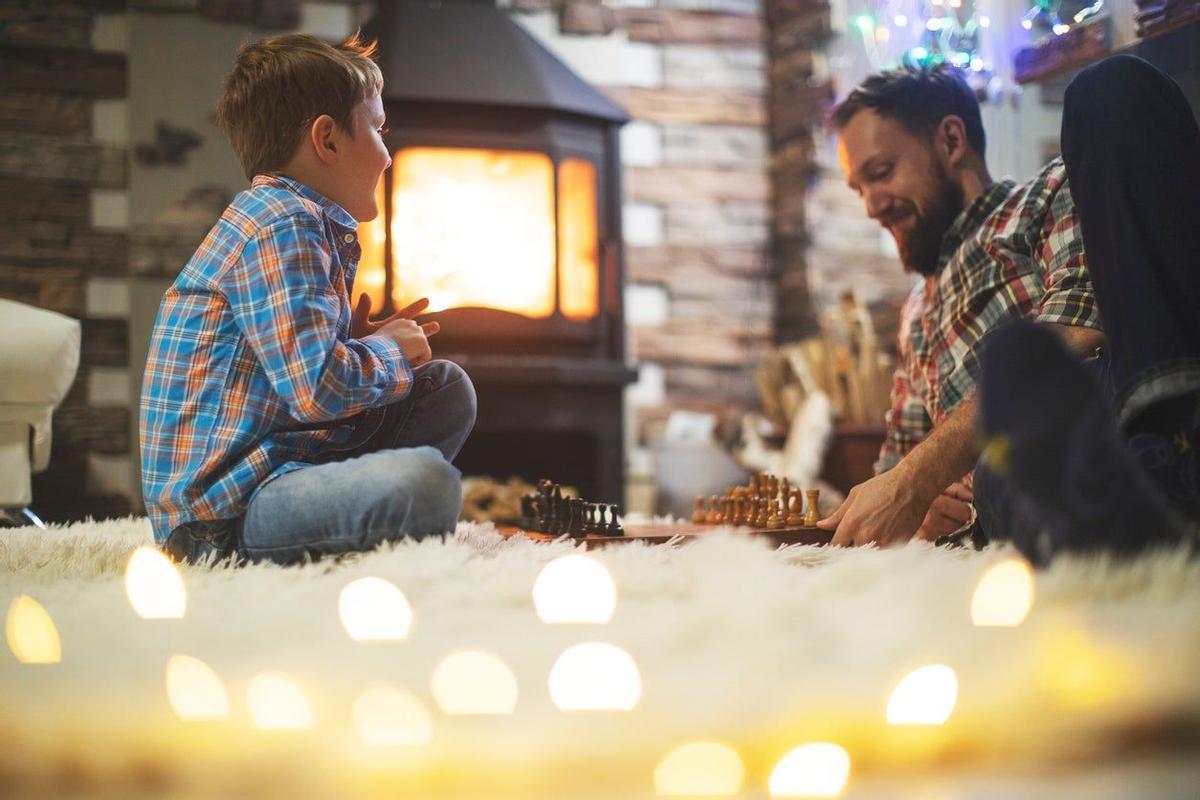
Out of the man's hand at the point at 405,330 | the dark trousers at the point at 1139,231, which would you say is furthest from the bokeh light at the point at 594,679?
the man's hand at the point at 405,330

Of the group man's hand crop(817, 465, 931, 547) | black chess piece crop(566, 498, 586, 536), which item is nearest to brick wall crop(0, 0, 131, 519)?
black chess piece crop(566, 498, 586, 536)

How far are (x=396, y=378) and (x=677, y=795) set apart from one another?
0.58 meters

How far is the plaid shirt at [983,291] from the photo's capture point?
118 centimetres

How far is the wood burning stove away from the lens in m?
2.44

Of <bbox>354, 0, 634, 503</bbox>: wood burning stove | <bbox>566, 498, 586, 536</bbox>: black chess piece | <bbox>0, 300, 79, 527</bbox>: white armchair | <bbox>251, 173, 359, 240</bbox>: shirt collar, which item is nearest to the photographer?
<bbox>251, 173, 359, 240</bbox>: shirt collar

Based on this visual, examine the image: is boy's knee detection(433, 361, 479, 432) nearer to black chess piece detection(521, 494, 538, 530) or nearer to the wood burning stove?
black chess piece detection(521, 494, 538, 530)

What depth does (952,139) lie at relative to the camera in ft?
5.09

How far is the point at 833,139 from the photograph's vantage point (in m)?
2.85

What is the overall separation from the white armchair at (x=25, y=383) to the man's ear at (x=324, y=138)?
92 cm

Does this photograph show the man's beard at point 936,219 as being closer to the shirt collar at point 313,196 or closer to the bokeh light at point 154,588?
the shirt collar at point 313,196

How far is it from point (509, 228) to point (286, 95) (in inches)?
56.9

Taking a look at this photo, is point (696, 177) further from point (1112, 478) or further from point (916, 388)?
point (1112, 478)

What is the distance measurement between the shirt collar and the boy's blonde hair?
31mm

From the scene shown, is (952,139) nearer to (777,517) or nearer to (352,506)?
(777,517)
